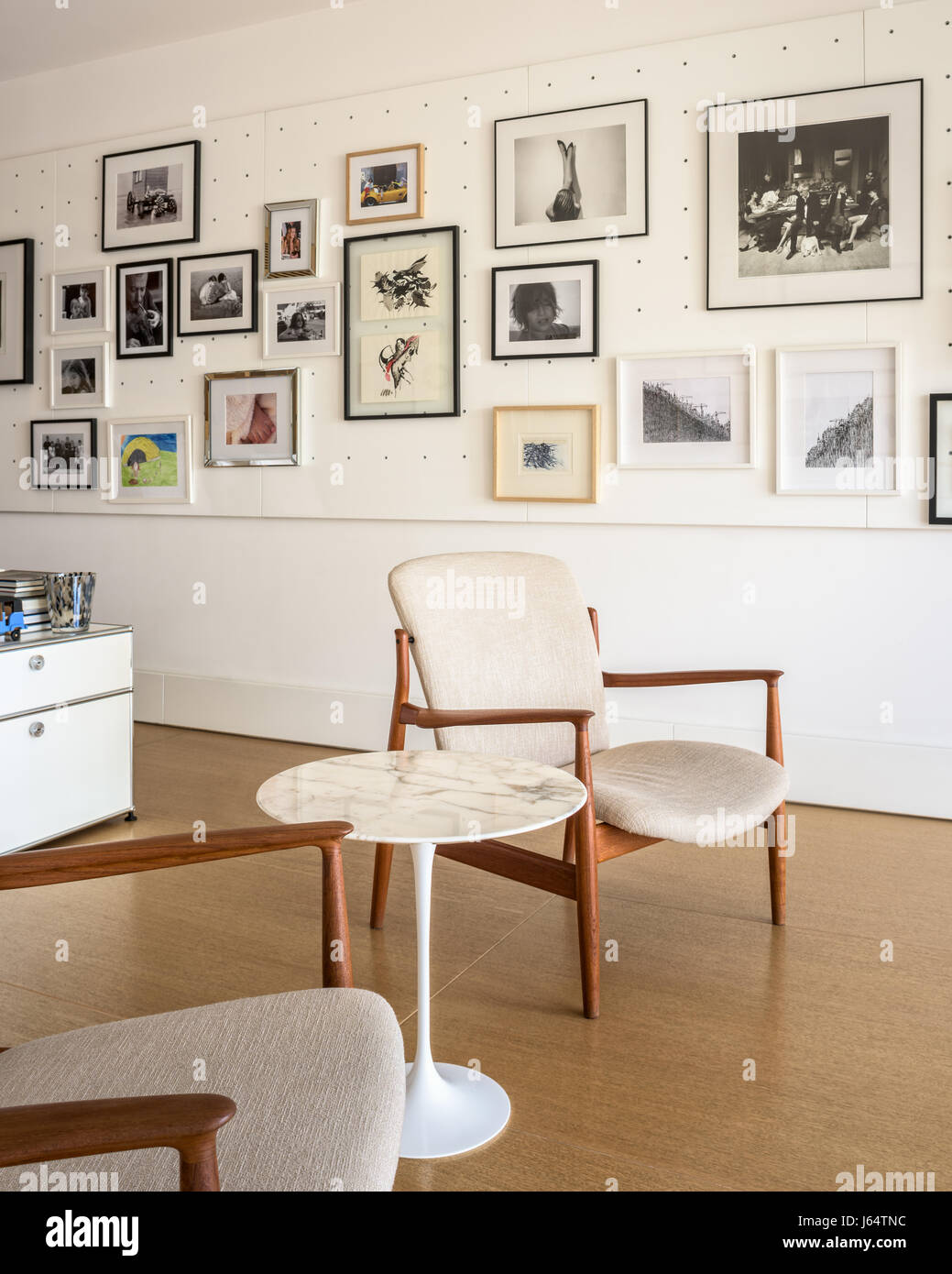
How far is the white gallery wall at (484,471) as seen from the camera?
4.01m

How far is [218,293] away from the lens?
526 centimetres

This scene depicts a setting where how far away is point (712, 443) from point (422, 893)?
2.78 m

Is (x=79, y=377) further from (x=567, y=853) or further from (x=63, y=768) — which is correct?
(x=567, y=853)

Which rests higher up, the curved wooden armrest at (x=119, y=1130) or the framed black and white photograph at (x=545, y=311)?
the framed black and white photograph at (x=545, y=311)

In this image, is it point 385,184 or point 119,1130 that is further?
point 385,184

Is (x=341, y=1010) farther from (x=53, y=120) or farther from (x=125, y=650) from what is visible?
(x=53, y=120)

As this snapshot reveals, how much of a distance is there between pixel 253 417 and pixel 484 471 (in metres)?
1.33

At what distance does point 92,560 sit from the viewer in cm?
584

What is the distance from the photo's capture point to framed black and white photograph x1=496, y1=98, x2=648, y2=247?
432 centimetres

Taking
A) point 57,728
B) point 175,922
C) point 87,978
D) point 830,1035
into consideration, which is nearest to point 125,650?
point 57,728

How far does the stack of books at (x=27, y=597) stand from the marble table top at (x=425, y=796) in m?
1.76

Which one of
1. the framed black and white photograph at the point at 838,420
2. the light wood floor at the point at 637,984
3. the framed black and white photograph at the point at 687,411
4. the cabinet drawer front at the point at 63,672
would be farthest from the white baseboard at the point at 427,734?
the cabinet drawer front at the point at 63,672

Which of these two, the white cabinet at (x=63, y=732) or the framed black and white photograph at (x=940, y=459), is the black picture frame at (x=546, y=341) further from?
the white cabinet at (x=63, y=732)

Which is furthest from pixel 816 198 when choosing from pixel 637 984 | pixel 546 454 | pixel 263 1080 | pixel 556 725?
pixel 263 1080
